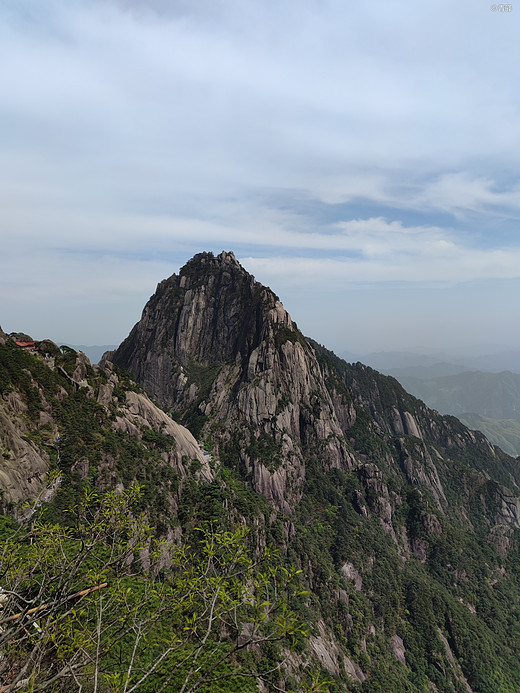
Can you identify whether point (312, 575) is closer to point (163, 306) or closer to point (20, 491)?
point (20, 491)

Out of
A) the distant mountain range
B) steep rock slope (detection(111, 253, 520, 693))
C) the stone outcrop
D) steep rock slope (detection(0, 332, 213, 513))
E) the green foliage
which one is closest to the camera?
the green foliage

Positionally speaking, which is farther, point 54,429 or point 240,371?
point 240,371

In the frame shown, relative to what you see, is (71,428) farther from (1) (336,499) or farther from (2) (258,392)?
(1) (336,499)

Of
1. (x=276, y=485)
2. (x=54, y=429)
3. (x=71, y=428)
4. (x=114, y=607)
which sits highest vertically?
(x=54, y=429)

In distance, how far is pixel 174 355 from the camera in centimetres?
14575

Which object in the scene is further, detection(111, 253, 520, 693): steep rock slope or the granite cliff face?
the granite cliff face

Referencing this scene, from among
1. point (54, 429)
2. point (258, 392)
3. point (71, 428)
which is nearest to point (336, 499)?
point (258, 392)

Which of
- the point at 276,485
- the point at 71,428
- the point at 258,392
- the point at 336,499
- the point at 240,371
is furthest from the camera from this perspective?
the point at 240,371

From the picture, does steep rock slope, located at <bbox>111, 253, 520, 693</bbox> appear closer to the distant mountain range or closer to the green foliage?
the distant mountain range

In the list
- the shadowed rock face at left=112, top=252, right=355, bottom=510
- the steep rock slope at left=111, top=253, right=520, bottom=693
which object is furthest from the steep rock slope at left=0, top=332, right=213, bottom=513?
the shadowed rock face at left=112, top=252, right=355, bottom=510

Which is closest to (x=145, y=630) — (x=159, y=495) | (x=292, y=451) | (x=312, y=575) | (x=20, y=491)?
(x=20, y=491)

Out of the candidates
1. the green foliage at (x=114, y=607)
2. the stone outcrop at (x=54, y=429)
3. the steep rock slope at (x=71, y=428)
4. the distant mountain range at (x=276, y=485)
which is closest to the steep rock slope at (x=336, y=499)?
the distant mountain range at (x=276, y=485)

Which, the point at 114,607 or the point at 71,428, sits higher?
the point at 71,428

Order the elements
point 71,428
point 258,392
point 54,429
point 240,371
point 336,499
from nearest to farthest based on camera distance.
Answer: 1. point 54,429
2. point 71,428
3. point 336,499
4. point 258,392
5. point 240,371
